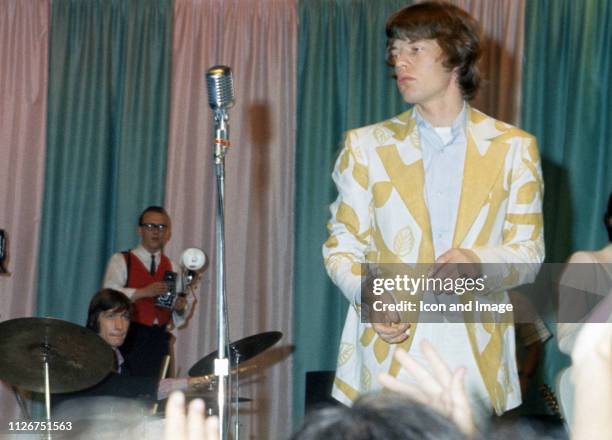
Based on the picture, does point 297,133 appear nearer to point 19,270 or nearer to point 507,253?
point 19,270

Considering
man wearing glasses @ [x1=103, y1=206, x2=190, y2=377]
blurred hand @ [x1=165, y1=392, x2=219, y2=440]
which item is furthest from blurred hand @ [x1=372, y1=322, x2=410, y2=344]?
man wearing glasses @ [x1=103, y1=206, x2=190, y2=377]

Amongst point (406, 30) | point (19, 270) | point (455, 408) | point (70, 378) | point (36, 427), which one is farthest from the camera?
point (19, 270)

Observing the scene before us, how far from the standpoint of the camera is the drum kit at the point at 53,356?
139 inches

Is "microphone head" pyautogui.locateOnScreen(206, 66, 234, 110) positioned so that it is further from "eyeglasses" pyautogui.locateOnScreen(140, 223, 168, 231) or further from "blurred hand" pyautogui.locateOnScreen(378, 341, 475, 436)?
"eyeglasses" pyautogui.locateOnScreen(140, 223, 168, 231)

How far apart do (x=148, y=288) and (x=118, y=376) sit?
3.99 ft

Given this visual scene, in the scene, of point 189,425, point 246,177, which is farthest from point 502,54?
point 189,425

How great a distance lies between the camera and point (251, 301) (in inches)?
229

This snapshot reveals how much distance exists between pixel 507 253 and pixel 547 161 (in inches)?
139

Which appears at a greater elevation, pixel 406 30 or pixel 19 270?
pixel 406 30

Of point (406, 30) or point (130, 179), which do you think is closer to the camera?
point (406, 30)

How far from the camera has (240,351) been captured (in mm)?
3957

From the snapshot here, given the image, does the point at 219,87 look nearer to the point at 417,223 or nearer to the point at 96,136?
the point at 417,223

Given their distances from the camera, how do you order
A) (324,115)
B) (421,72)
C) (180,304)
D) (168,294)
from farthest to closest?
(324,115), (180,304), (168,294), (421,72)

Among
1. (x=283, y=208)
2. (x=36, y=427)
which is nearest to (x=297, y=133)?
(x=283, y=208)
